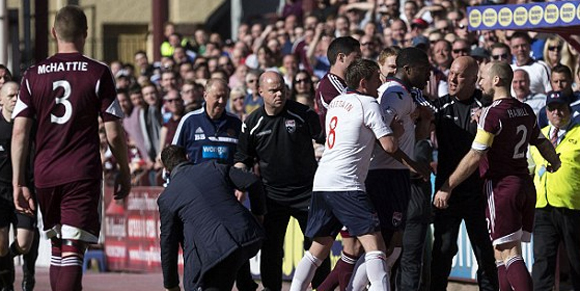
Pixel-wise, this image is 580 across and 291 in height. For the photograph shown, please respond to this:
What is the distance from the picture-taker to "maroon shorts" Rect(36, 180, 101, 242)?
923cm

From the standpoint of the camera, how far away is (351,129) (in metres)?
9.88

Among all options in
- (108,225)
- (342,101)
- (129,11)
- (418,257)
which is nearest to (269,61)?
(108,225)

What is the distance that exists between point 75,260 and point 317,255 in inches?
80.1

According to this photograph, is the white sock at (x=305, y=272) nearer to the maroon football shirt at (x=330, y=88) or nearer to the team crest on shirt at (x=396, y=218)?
the team crest on shirt at (x=396, y=218)

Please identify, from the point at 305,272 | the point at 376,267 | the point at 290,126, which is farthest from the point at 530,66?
the point at 376,267

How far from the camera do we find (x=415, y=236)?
11.6 metres

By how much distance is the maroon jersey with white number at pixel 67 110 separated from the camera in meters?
9.25

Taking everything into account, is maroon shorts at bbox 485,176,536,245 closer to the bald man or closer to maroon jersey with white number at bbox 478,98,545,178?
maroon jersey with white number at bbox 478,98,545,178

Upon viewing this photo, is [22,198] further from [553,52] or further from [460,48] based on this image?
[553,52]

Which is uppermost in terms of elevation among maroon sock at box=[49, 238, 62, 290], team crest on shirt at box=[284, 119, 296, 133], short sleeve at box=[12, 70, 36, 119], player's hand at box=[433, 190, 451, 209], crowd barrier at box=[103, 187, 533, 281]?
short sleeve at box=[12, 70, 36, 119]

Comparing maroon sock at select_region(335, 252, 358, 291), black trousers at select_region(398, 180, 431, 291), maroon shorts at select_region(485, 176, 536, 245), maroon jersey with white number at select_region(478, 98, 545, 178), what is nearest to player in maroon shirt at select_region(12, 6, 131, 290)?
maroon sock at select_region(335, 252, 358, 291)

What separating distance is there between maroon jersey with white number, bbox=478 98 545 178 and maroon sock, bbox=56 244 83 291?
3358mm

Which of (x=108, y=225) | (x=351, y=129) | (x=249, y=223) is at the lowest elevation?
(x=108, y=225)

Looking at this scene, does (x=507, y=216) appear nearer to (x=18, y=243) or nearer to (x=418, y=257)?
(x=418, y=257)
